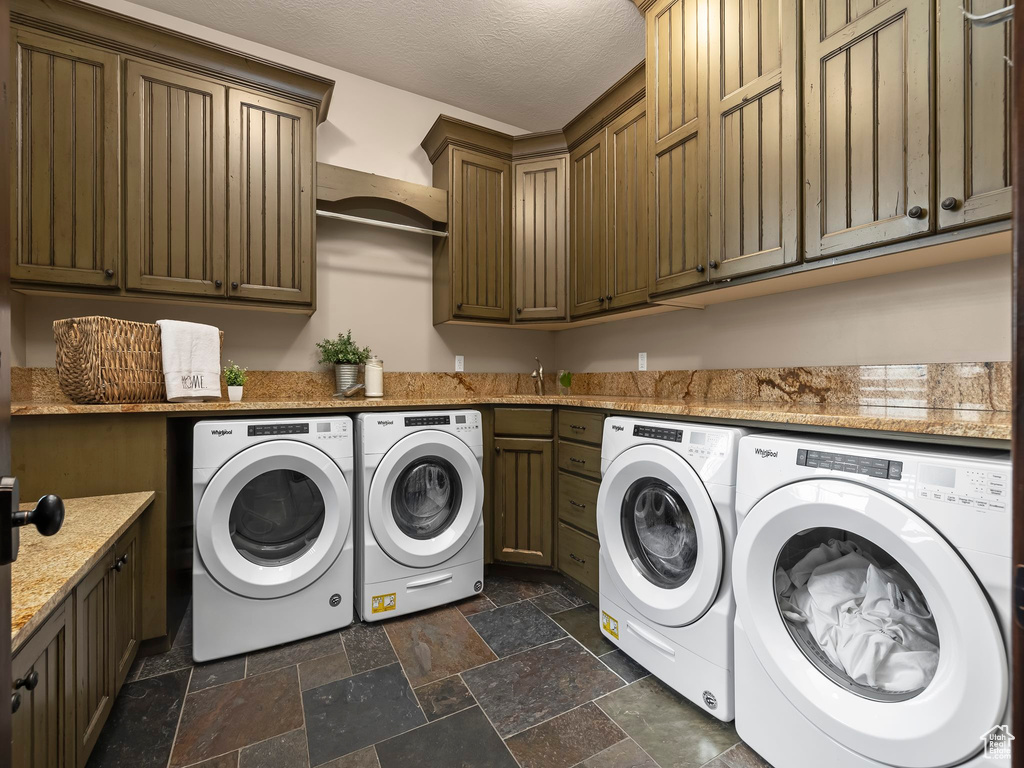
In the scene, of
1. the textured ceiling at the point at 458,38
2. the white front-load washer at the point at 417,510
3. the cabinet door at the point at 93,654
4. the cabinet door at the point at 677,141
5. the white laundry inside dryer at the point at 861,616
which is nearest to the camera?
the white laundry inside dryer at the point at 861,616

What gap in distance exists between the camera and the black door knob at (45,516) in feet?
1.62

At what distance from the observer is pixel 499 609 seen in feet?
7.02

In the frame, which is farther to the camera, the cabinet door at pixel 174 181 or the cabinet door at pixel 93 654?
the cabinet door at pixel 174 181

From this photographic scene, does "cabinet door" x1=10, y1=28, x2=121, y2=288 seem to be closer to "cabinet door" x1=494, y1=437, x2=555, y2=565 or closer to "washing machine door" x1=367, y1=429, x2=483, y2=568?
"washing machine door" x1=367, y1=429, x2=483, y2=568

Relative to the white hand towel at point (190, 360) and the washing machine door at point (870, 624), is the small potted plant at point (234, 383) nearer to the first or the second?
the white hand towel at point (190, 360)

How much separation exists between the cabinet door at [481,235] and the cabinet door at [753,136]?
1.31 meters

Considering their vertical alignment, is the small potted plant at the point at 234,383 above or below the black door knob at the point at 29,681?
above

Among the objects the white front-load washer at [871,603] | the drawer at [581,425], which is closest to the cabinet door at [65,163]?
the drawer at [581,425]

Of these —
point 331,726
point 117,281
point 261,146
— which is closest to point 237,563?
point 331,726

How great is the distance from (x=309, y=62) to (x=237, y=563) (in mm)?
2688

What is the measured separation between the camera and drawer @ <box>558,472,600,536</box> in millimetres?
2082

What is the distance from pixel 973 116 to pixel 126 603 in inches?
115

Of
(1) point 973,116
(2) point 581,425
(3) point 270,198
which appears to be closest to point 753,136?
(1) point 973,116

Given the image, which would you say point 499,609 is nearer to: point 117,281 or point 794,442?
point 794,442
